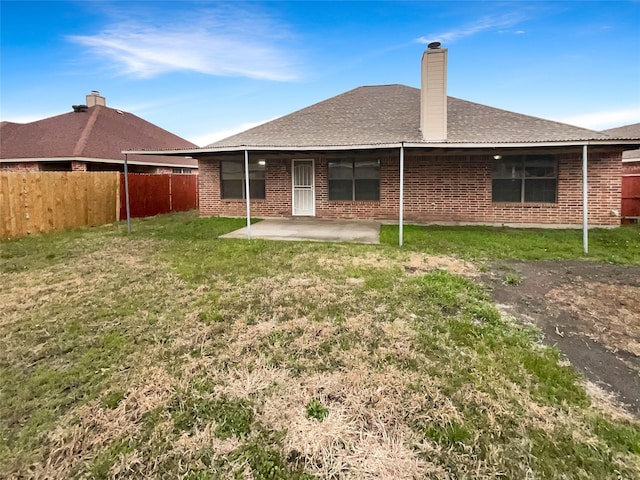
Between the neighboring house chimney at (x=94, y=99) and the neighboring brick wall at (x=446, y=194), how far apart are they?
11.0m

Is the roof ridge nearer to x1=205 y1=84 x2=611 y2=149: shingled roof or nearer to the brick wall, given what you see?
x1=205 y1=84 x2=611 y2=149: shingled roof

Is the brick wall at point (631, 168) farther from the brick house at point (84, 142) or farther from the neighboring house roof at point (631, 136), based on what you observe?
the brick house at point (84, 142)

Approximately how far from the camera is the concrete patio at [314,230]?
9.03m

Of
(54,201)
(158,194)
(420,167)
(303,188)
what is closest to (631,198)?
(420,167)

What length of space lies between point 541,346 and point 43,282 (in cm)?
659

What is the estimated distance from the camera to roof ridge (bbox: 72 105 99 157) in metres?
14.9

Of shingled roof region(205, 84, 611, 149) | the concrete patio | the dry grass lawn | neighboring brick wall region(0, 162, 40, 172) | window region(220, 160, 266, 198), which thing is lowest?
the dry grass lawn

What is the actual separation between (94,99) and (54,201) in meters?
11.9

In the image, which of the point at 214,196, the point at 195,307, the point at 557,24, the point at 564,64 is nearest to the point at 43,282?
the point at 195,307

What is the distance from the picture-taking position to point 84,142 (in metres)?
15.5

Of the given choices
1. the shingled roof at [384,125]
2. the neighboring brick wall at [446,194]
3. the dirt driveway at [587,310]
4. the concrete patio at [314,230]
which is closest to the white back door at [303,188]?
the neighboring brick wall at [446,194]

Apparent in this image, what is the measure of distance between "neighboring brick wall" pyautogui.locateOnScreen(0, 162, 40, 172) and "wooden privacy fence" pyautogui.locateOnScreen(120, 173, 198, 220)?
220 inches

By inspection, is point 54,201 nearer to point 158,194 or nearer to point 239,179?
point 158,194

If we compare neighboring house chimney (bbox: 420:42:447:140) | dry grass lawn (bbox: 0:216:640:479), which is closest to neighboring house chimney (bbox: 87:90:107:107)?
neighboring house chimney (bbox: 420:42:447:140)
